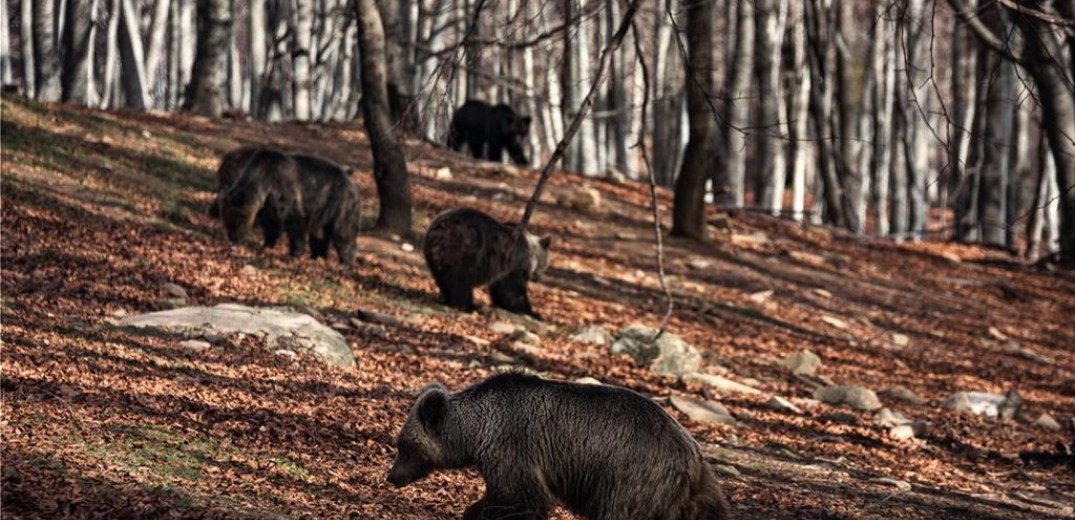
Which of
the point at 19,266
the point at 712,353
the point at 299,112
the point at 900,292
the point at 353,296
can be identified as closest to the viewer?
the point at 19,266

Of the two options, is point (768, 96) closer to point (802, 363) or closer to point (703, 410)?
point (802, 363)

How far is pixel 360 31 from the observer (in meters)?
17.0

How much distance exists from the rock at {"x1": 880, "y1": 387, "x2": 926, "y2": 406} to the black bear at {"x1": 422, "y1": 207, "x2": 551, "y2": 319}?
4.31m

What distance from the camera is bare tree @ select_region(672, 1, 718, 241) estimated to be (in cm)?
2033

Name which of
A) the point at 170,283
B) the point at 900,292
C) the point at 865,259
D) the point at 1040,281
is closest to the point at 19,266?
the point at 170,283

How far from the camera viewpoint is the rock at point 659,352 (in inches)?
532

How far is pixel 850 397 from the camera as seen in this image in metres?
13.7

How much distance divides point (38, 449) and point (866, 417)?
8.49m

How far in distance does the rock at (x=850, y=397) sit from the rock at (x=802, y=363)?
45.7 inches

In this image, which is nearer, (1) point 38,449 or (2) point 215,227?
A: (1) point 38,449

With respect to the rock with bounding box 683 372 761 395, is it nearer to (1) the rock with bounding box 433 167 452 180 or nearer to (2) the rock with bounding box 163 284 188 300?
(2) the rock with bounding box 163 284 188 300

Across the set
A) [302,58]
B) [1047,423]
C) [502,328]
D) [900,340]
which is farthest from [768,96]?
[502,328]

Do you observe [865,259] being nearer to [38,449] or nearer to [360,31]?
[360,31]

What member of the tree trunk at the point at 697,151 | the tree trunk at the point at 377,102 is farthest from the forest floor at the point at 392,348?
the tree trunk at the point at 377,102
